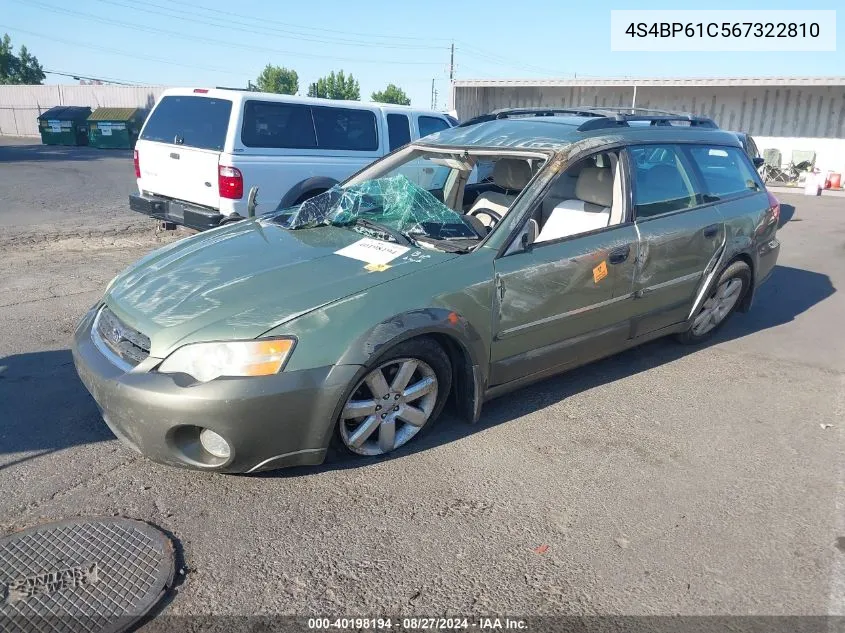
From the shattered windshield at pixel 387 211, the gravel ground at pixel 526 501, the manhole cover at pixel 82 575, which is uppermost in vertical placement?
the shattered windshield at pixel 387 211

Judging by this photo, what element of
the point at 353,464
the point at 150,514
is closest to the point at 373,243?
the point at 353,464

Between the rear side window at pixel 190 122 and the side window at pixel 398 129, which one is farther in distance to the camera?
the side window at pixel 398 129

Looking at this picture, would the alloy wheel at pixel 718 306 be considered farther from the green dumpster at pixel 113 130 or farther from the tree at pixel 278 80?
the tree at pixel 278 80

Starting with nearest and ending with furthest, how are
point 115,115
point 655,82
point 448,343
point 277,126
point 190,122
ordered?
1. point 448,343
2. point 190,122
3. point 277,126
4. point 655,82
5. point 115,115

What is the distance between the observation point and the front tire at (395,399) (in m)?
3.11

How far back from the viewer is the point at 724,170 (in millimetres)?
A: 5152

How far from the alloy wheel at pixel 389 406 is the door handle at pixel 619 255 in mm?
1429

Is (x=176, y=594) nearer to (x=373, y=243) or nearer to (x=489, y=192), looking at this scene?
(x=373, y=243)

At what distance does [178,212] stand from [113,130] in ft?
77.2

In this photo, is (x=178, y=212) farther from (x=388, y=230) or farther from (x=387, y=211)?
(x=388, y=230)

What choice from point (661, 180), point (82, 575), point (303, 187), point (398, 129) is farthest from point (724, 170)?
point (82, 575)

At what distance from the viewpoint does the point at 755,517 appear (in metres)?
2.99

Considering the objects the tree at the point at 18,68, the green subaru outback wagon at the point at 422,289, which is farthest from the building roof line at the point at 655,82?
the tree at the point at 18,68

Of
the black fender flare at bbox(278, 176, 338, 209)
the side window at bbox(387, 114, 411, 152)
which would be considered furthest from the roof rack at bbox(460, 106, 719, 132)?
the side window at bbox(387, 114, 411, 152)
